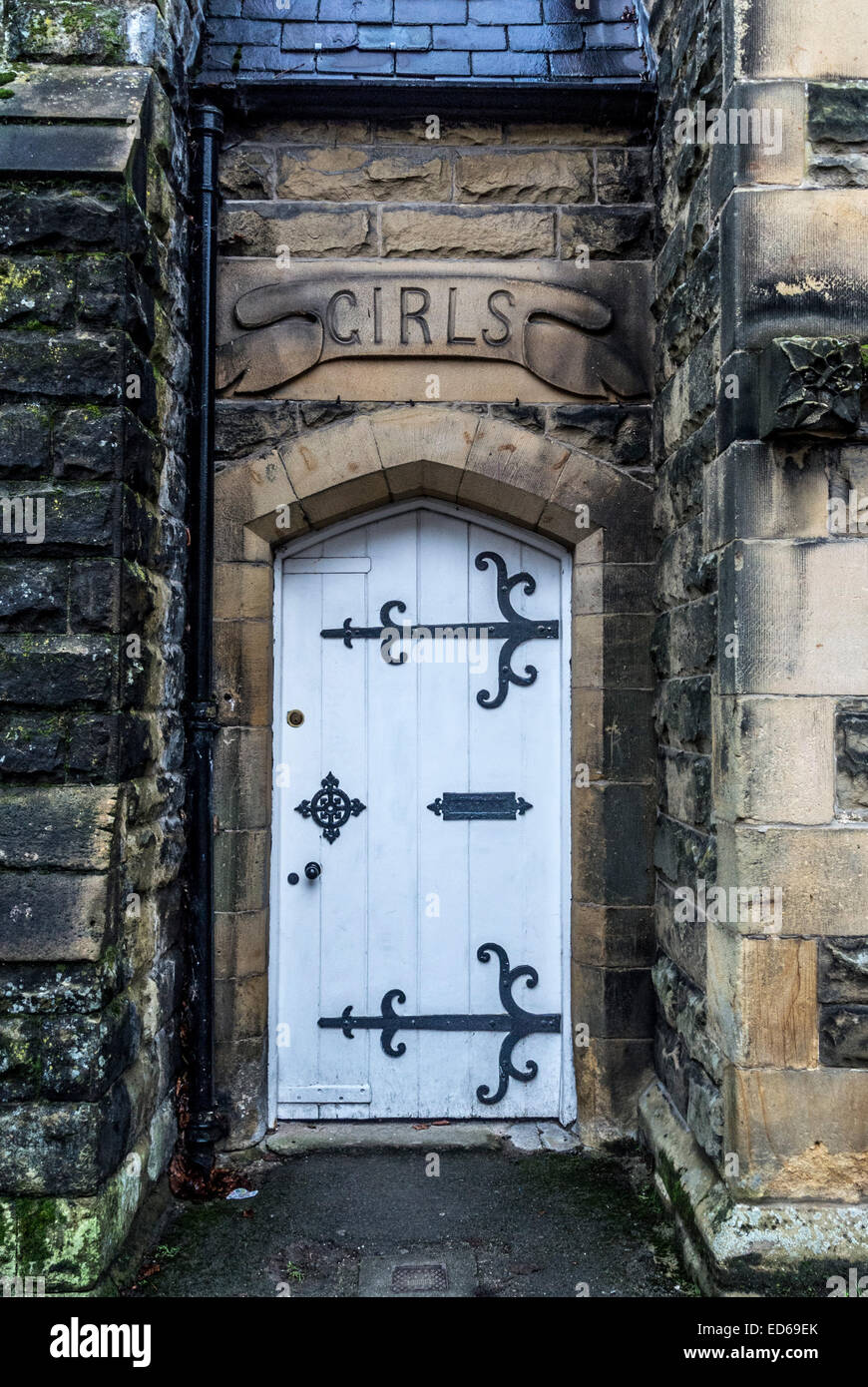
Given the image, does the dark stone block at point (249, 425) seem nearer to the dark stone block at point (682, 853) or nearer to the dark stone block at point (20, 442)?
the dark stone block at point (20, 442)

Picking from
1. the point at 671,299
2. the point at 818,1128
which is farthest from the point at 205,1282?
the point at 671,299

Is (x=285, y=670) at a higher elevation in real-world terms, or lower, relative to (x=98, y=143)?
lower

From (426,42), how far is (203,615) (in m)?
2.22

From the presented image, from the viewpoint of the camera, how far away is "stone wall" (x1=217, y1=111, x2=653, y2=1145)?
11.8 ft

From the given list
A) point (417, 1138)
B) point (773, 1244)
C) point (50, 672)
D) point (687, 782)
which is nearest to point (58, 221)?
point (50, 672)

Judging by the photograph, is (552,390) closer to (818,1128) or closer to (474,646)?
(474,646)

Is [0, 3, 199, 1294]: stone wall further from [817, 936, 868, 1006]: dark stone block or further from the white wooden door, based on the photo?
[817, 936, 868, 1006]: dark stone block

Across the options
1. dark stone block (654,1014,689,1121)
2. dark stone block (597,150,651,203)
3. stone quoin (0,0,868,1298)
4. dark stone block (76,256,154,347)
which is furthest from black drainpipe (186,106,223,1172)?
dark stone block (654,1014,689,1121)

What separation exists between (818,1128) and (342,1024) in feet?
5.80

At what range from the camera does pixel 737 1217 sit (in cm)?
261

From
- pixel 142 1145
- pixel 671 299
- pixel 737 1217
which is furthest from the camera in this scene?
pixel 671 299

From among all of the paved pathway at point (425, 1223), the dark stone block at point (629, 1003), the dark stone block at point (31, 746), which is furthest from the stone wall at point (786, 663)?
the dark stone block at point (31, 746)

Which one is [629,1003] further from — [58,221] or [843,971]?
[58,221]

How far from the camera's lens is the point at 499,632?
382 centimetres
